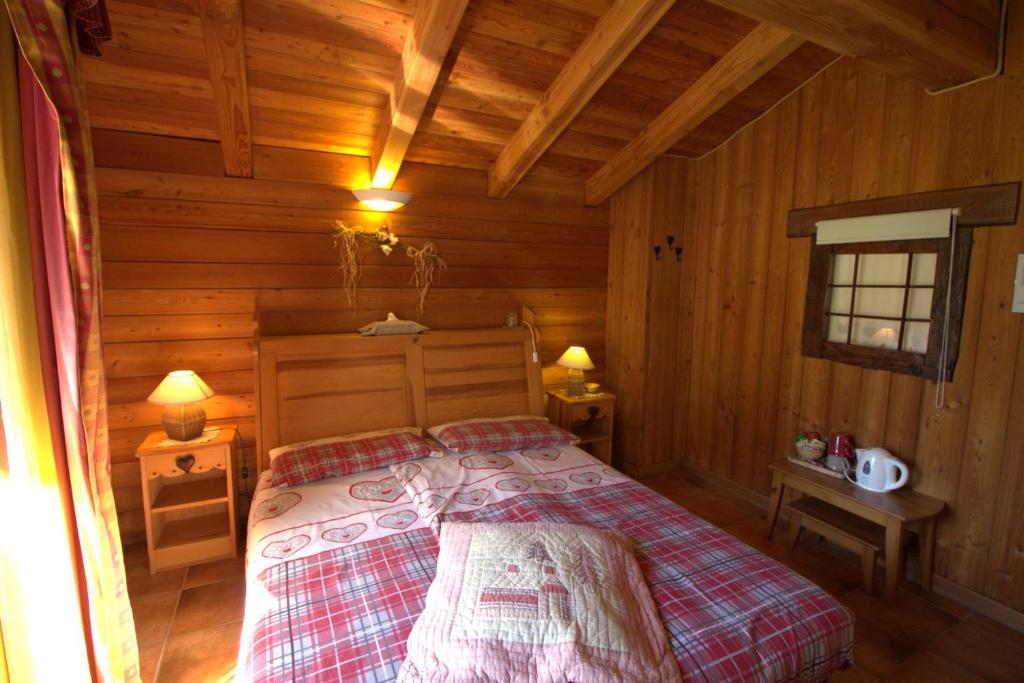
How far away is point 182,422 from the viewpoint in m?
2.38

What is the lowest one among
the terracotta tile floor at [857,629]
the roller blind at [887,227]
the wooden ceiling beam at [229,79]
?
the terracotta tile floor at [857,629]

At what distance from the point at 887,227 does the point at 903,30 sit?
95cm

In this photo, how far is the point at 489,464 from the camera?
8.02 feet

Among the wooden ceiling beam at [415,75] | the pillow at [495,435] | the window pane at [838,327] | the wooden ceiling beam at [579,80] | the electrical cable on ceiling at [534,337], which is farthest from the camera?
the electrical cable on ceiling at [534,337]

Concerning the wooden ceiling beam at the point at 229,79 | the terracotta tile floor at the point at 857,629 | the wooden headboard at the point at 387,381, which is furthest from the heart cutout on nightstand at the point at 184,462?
the wooden ceiling beam at the point at 229,79

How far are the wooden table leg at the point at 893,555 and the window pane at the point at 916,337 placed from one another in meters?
0.82

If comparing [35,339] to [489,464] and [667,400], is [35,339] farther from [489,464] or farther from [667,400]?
[667,400]

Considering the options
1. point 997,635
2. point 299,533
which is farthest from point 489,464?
point 997,635

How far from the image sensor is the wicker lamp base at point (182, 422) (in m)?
2.38

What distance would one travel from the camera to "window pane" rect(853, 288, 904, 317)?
8.15 feet

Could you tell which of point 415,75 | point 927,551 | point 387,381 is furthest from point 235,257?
point 927,551

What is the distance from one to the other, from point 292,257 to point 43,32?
1.65 m

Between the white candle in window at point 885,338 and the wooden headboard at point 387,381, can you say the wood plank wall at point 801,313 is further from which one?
the wooden headboard at point 387,381

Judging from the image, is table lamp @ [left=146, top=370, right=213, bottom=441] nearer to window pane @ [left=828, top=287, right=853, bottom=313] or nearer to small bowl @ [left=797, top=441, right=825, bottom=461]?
small bowl @ [left=797, top=441, right=825, bottom=461]
